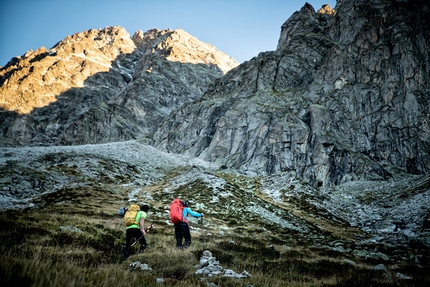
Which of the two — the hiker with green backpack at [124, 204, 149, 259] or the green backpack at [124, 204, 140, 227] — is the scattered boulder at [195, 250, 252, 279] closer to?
the hiker with green backpack at [124, 204, 149, 259]

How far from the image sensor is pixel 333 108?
103 m

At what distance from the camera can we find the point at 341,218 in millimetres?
44750

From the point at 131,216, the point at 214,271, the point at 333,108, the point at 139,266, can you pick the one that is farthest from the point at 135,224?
the point at 333,108

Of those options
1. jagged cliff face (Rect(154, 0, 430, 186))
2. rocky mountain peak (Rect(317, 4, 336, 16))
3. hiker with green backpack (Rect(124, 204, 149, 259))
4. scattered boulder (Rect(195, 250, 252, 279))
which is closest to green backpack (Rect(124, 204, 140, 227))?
hiker with green backpack (Rect(124, 204, 149, 259))

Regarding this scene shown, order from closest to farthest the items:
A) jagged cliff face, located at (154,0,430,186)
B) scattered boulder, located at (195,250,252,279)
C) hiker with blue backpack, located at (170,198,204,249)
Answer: scattered boulder, located at (195,250,252,279), hiker with blue backpack, located at (170,198,204,249), jagged cliff face, located at (154,0,430,186)

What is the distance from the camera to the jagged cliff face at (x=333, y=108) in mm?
89688

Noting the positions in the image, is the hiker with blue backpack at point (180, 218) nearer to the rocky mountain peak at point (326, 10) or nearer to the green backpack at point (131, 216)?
the green backpack at point (131, 216)

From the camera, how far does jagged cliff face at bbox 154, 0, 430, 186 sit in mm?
89688

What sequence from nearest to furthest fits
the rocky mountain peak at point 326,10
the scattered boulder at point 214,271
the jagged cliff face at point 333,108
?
the scattered boulder at point 214,271 < the jagged cliff face at point 333,108 < the rocky mountain peak at point 326,10

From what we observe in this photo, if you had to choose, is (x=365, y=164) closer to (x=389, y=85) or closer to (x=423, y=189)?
(x=423, y=189)

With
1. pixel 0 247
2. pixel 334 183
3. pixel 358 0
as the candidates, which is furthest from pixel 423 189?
pixel 358 0

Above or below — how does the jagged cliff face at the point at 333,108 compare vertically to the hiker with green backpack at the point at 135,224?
above

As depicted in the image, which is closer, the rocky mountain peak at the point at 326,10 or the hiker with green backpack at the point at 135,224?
the hiker with green backpack at the point at 135,224

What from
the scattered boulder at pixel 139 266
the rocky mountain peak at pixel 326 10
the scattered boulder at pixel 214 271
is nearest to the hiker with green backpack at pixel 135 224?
the scattered boulder at pixel 139 266
